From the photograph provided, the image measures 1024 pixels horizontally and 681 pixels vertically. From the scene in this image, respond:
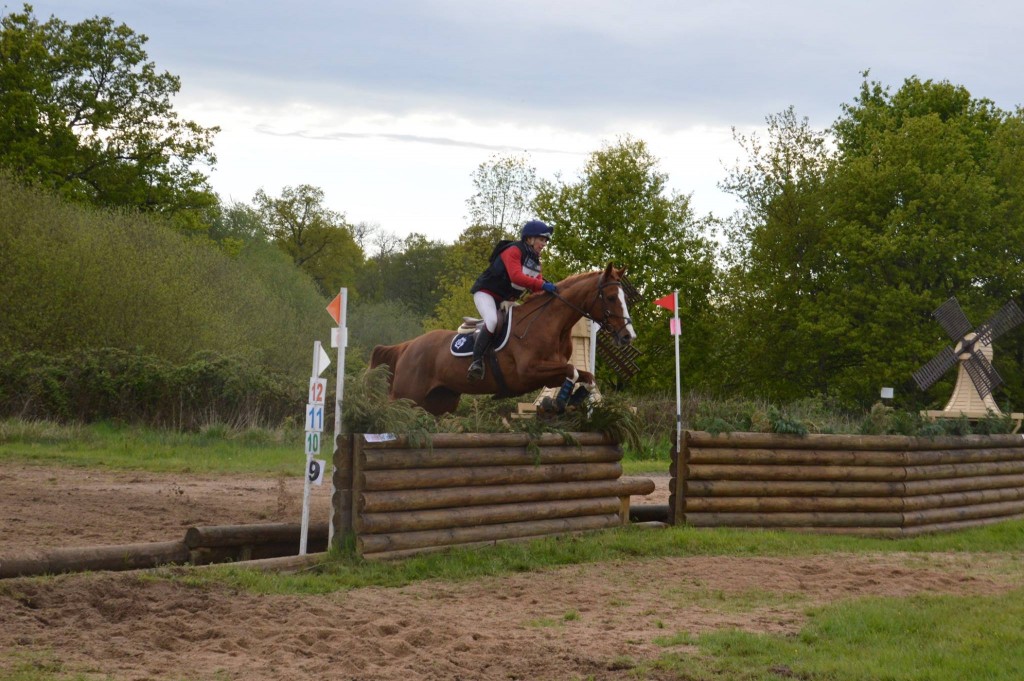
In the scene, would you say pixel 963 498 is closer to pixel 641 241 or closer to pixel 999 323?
pixel 999 323

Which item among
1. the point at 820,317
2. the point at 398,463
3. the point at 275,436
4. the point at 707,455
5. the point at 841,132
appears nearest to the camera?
the point at 398,463

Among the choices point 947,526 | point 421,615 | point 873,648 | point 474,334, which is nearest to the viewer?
point 873,648

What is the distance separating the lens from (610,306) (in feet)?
33.0

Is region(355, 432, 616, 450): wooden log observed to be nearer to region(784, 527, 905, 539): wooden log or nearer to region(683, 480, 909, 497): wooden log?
region(683, 480, 909, 497): wooden log

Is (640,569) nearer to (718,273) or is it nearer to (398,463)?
(398,463)

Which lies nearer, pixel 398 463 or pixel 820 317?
pixel 398 463

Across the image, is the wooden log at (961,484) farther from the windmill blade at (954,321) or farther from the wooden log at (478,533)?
the windmill blade at (954,321)

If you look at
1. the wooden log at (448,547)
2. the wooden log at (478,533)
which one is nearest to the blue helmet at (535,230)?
the wooden log at (478,533)

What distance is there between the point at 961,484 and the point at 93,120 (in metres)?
30.8

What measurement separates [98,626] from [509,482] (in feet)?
13.9

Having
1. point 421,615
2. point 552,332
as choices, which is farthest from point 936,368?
point 421,615

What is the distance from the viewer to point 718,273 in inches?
1459

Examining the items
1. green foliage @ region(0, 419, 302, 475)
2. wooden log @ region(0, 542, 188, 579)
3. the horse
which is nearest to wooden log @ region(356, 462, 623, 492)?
the horse

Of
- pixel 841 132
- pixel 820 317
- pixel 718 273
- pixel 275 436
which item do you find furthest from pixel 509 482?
pixel 841 132
